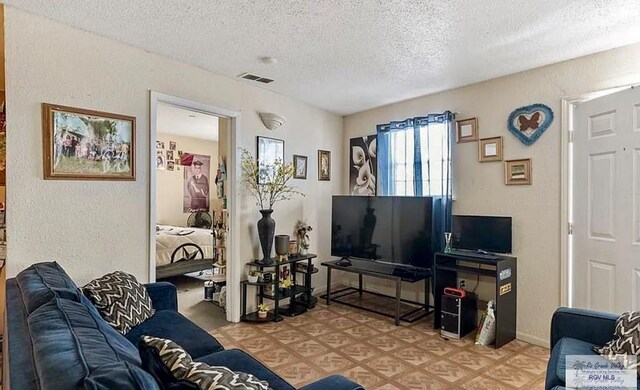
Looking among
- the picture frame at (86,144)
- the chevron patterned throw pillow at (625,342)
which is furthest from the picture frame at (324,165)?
the chevron patterned throw pillow at (625,342)

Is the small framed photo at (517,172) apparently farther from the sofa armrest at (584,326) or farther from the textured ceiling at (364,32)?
the sofa armrest at (584,326)

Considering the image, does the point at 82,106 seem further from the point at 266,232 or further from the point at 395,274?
the point at 395,274

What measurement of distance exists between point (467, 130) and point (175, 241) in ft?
13.6

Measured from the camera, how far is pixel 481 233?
340 centimetres

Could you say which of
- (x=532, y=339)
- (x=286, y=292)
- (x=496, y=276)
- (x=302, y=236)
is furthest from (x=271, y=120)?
(x=532, y=339)

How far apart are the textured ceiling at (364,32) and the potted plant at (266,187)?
3.19ft

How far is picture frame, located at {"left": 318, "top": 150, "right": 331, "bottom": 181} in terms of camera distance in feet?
15.4

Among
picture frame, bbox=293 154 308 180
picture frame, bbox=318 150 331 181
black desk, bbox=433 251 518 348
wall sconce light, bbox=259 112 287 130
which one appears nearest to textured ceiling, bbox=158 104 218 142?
wall sconce light, bbox=259 112 287 130

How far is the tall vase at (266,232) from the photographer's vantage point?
3723 millimetres

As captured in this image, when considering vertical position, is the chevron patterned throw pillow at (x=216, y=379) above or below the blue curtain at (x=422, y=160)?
below

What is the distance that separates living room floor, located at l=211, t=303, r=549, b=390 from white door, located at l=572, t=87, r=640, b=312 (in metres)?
0.75

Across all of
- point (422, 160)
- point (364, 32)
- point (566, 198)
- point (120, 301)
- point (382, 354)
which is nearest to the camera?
point (120, 301)

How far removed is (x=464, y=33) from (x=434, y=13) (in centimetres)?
40

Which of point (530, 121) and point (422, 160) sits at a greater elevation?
point (530, 121)
